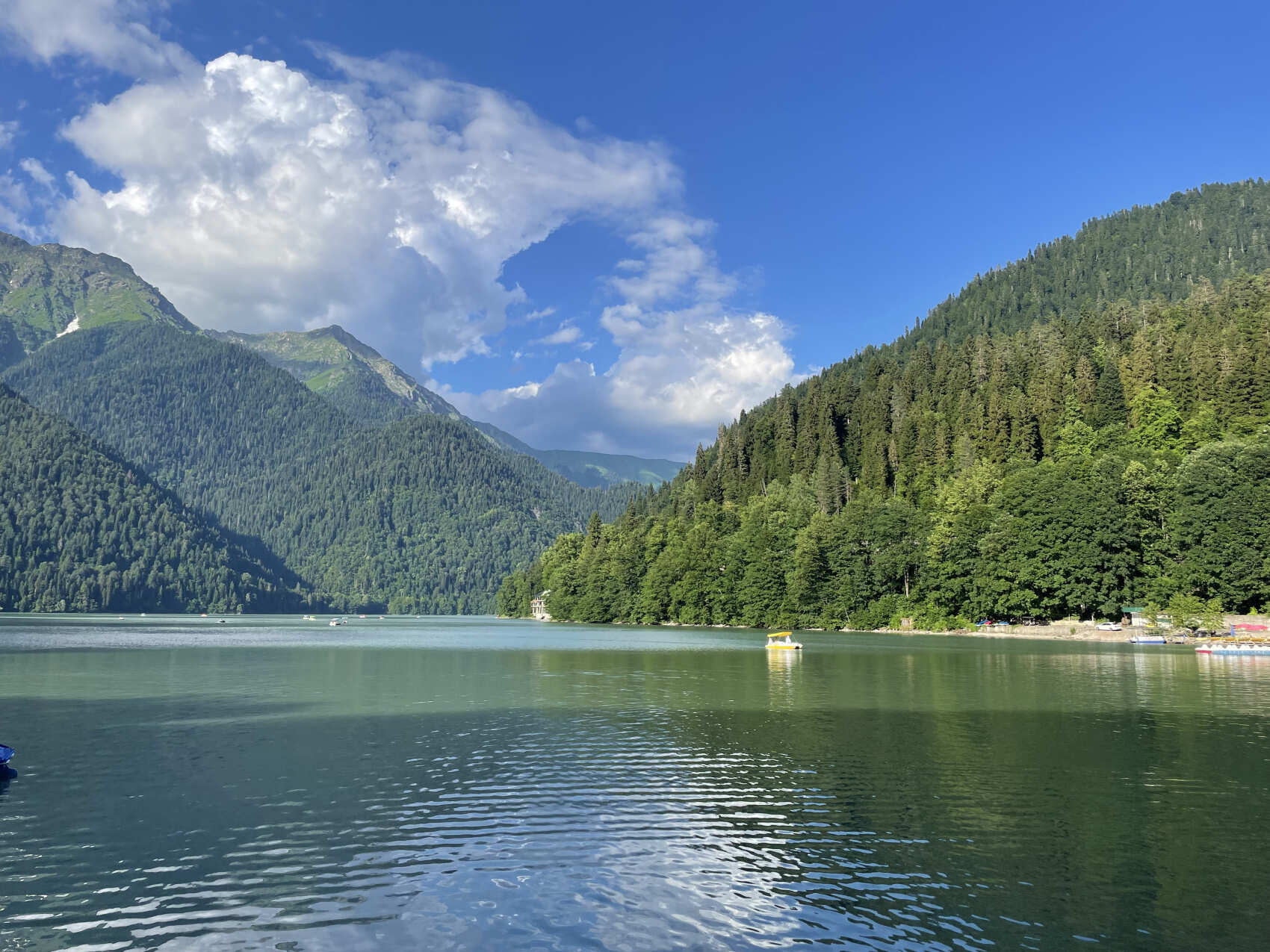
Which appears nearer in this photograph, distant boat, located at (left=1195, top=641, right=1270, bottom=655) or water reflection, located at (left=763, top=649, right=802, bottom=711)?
water reflection, located at (left=763, top=649, right=802, bottom=711)

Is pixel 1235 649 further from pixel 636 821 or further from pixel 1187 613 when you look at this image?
pixel 636 821

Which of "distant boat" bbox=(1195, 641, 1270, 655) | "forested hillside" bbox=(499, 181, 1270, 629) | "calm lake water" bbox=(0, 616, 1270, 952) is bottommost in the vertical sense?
"distant boat" bbox=(1195, 641, 1270, 655)

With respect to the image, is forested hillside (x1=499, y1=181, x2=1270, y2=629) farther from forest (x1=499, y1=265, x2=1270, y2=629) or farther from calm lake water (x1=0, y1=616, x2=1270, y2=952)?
calm lake water (x1=0, y1=616, x2=1270, y2=952)

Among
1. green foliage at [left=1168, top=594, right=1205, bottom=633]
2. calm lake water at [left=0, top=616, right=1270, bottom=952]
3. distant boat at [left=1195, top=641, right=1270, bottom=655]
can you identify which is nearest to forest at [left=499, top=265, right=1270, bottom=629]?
green foliage at [left=1168, top=594, right=1205, bottom=633]

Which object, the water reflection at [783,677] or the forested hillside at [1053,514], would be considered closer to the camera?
the water reflection at [783,677]

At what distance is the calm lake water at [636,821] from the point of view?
1555cm

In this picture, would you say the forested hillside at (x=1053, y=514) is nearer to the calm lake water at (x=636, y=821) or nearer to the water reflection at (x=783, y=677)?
the water reflection at (x=783, y=677)

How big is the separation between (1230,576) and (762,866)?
122 meters

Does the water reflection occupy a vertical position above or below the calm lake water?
below

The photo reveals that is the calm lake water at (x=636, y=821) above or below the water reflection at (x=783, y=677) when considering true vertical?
above

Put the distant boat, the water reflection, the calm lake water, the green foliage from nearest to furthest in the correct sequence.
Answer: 1. the calm lake water
2. the water reflection
3. the distant boat
4. the green foliage

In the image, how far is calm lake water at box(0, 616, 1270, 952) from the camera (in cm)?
1555

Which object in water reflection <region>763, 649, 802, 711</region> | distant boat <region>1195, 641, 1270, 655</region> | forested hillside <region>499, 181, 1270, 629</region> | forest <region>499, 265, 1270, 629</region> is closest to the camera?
water reflection <region>763, 649, 802, 711</region>

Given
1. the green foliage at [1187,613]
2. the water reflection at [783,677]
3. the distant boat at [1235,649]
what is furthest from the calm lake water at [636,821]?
the green foliage at [1187,613]
